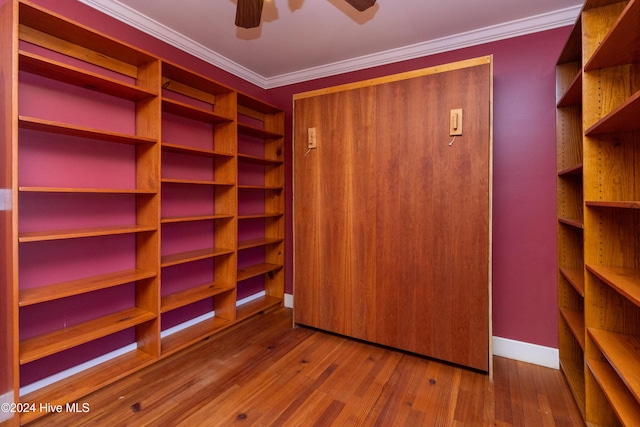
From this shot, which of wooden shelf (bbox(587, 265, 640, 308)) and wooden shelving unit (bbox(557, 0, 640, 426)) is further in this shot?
wooden shelving unit (bbox(557, 0, 640, 426))

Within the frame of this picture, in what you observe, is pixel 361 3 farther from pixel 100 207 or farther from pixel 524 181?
pixel 100 207

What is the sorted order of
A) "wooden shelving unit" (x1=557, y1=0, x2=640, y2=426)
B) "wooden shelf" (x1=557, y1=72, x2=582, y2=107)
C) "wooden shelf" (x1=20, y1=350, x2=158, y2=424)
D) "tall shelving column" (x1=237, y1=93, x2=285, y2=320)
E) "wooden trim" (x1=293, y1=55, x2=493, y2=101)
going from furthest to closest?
"tall shelving column" (x1=237, y1=93, x2=285, y2=320)
"wooden trim" (x1=293, y1=55, x2=493, y2=101)
"wooden shelf" (x1=557, y1=72, x2=582, y2=107)
"wooden shelf" (x1=20, y1=350, x2=158, y2=424)
"wooden shelving unit" (x1=557, y1=0, x2=640, y2=426)

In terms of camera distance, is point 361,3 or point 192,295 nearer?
point 361,3

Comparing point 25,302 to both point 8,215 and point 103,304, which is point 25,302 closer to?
point 8,215

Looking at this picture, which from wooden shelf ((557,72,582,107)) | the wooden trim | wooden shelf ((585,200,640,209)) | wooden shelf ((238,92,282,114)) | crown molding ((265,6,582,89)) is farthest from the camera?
wooden shelf ((238,92,282,114))

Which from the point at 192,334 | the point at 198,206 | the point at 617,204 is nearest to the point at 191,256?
the point at 198,206

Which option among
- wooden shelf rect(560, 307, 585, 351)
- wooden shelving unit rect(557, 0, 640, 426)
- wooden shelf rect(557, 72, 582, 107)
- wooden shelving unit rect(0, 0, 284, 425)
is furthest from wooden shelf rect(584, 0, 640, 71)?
wooden shelving unit rect(0, 0, 284, 425)

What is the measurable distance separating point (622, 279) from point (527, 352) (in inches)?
48.8

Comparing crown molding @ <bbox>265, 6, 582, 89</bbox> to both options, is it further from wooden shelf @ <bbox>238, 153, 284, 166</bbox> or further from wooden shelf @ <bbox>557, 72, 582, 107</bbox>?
wooden shelf @ <bbox>238, 153, 284, 166</bbox>

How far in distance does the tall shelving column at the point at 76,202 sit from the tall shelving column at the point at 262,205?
3.40 ft

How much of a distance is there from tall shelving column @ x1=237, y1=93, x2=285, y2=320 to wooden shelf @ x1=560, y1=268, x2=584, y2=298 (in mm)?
2409

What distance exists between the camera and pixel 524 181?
7.45 feet

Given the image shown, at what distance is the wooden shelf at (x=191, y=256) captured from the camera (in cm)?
225

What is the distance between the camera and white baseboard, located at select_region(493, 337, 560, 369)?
7.20 feet
